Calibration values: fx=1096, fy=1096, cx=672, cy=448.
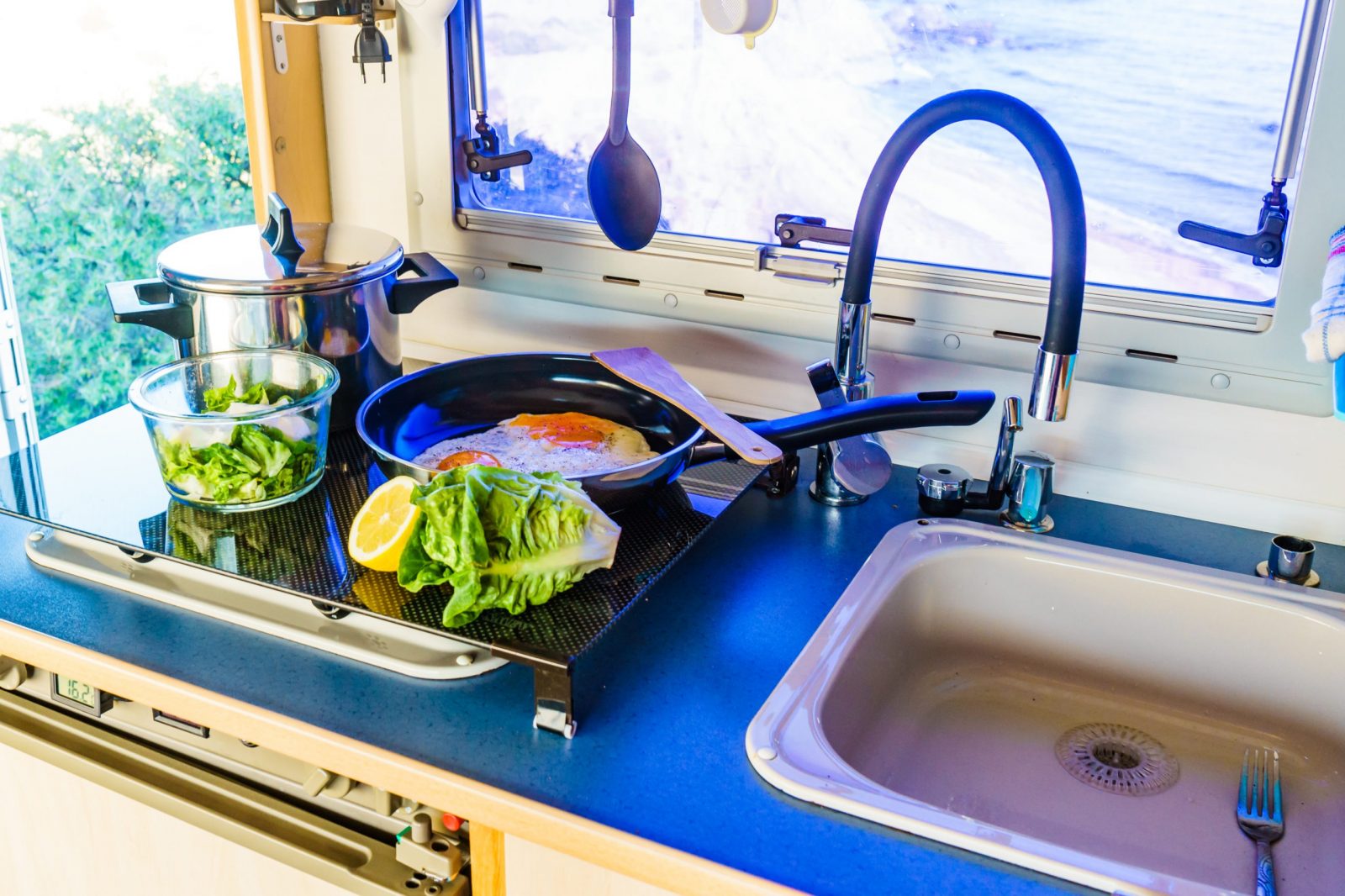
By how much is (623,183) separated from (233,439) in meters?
0.53

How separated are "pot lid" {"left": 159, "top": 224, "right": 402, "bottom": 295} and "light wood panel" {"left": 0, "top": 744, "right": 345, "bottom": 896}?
49cm

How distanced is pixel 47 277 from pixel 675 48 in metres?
2.21

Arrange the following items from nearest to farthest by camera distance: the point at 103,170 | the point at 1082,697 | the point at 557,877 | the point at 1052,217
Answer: the point at 557,877 < the point at 1052,217 < the point at 1082,697 < the point at 103,170

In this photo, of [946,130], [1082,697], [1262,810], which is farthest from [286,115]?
[1262,810]

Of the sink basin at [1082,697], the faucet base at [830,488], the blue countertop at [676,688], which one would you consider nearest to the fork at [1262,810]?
the sink basin at [1082,697]

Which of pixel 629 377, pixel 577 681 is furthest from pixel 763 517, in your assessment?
pixel 577 681

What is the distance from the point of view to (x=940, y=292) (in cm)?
124

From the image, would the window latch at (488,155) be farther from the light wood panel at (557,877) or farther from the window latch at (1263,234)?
the light wood panel at (557,877)

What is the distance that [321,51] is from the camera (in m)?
1.51

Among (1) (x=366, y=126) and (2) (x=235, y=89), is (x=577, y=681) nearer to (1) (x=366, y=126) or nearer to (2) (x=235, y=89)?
(1) (x=366, y=126)

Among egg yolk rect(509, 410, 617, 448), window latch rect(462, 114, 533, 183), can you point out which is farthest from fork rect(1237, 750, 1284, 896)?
window latch rect(462, 114, 533, 183)

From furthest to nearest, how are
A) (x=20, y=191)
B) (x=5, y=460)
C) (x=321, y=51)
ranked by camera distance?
(x=20, y=191), (x=321, y=51), (x=5, y=460)

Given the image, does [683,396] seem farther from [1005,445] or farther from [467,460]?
[1005,445]

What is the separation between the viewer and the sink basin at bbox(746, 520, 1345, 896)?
911mm
